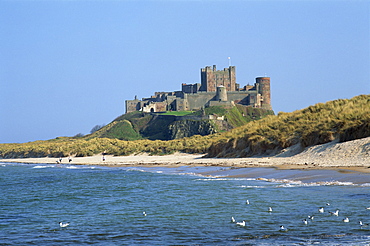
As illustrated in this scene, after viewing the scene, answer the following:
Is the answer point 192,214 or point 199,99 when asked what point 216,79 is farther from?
point 192,214

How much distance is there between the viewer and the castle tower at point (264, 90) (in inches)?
4309

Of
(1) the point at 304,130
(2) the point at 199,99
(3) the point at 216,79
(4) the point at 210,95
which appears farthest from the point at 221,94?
(1) the point at 304,130

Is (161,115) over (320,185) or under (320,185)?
over

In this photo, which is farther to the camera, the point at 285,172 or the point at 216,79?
the point at 216,79

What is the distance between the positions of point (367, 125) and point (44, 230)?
52.4 feet

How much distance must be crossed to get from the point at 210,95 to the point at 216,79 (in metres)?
8.53

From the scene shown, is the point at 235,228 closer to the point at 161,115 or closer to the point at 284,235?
the point at 284,235

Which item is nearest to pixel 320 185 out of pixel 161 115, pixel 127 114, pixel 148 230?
pixel 148 230

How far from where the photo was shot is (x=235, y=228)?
35.9 ft

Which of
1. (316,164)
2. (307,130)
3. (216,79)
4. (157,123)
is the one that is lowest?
(316,164)

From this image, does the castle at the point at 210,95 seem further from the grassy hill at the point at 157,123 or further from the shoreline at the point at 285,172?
the shoreline at the point at 285,172

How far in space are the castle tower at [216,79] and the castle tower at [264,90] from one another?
279 inches

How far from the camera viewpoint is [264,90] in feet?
362

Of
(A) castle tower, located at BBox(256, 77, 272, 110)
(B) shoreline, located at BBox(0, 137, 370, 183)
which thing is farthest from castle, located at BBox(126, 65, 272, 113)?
(B) shoreline, located at BBox(0, 137, 370, 183)
